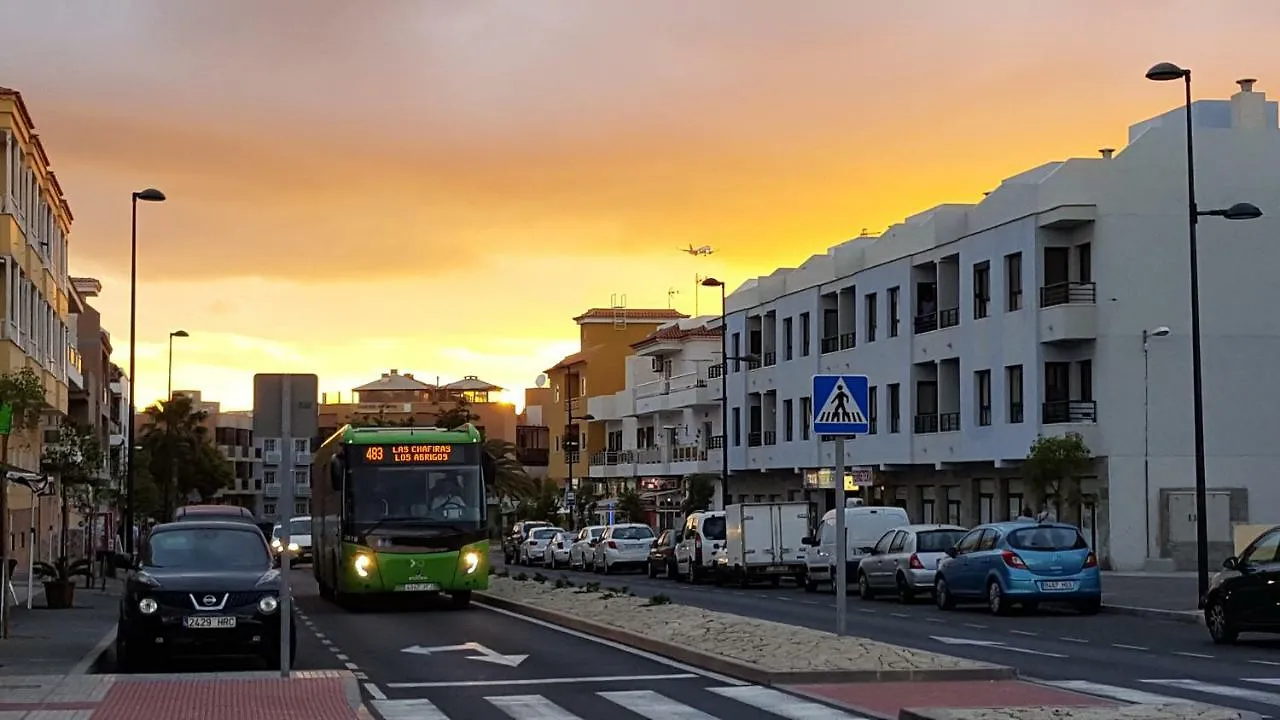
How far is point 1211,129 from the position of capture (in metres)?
52.8

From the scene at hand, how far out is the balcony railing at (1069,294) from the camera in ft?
169

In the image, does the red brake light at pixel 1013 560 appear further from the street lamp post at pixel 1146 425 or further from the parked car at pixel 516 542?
the parked car at pixel 516 542

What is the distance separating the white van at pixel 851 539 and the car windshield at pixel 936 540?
207 inches

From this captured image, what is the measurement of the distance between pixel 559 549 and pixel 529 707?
180 ft

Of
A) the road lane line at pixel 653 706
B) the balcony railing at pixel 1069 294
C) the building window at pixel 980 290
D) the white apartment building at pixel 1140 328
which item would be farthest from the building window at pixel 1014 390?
the road lane line at pixel 653 706

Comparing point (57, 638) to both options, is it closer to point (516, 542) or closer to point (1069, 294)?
point (1069, 294)

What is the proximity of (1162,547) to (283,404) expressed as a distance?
3851 centimetres

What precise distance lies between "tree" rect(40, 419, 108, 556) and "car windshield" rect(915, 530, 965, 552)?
18.9m

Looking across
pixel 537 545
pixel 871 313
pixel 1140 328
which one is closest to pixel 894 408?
pixel 871 313

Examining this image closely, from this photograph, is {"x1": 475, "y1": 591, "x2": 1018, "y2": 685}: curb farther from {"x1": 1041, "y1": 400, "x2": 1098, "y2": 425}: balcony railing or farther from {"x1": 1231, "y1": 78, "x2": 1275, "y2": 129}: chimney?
{"x1": 1231, "y1": 78, "x2": 1275, "y2": 129}: chimney

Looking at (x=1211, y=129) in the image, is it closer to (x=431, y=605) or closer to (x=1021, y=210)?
(x=1021, y=210)

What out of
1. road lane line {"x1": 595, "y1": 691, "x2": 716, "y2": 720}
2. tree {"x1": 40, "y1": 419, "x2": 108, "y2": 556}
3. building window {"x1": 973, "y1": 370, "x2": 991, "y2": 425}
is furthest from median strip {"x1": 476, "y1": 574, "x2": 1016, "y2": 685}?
building window {"x1": 973, "y1": 370, "x2": 991, "y2": 425}

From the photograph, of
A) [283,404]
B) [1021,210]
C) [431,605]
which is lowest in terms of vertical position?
[431,605]

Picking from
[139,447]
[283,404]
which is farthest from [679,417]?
[283,404]
